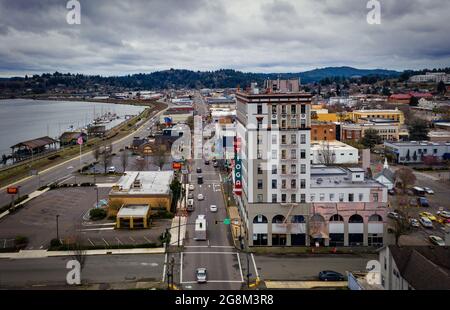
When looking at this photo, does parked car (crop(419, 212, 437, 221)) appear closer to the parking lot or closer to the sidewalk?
the parking lot

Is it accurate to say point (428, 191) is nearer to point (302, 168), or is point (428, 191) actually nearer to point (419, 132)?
point (302, 168)

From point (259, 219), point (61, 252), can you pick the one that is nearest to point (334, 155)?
point (259, 219)

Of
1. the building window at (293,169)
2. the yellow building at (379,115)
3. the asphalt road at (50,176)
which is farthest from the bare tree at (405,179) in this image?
the yellow building at (379,115)

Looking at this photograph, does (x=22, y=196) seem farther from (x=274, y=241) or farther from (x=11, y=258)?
(x=274, y=241)

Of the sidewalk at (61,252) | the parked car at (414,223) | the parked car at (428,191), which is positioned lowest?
the sidewalk at (61,252)

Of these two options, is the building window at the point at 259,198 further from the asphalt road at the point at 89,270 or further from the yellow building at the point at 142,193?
the yellow building at the point at 142,193

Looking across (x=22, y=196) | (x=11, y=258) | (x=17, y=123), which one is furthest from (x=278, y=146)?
(x=17, y=123)
